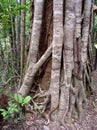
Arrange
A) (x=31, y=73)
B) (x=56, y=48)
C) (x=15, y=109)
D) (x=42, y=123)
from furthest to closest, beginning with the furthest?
(x=31, y=73)
(x=42, y=123)
(x=56, y=48)
(x=15, y=109)

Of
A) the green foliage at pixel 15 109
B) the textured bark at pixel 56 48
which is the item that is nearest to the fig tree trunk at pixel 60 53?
the textured bark at pixel 56 48

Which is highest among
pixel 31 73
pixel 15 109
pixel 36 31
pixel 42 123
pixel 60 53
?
pixel 36 31

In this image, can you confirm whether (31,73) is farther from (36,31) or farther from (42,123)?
(42,123)

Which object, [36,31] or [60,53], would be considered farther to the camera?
[36,31]

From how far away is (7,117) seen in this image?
6.96 feet

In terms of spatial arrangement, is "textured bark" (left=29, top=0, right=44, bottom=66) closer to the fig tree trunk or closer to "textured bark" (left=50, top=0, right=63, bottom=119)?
the fig tree trunk

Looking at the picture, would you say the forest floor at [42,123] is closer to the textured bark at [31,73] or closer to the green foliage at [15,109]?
the green foliage at [15,109]

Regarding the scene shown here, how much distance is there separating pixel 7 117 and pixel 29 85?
0.59 m

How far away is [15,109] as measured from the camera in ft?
6.75

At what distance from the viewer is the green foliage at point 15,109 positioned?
2.09 m

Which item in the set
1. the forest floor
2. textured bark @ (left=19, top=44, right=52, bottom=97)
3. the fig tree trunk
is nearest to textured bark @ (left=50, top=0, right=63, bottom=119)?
the fig tree trunk

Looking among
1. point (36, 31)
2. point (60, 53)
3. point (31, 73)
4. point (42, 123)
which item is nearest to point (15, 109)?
point (42, 123)

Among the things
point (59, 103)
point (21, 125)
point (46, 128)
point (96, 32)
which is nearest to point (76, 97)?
point (59, 103)

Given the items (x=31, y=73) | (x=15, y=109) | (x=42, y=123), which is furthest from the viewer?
(x=31, y=73)
